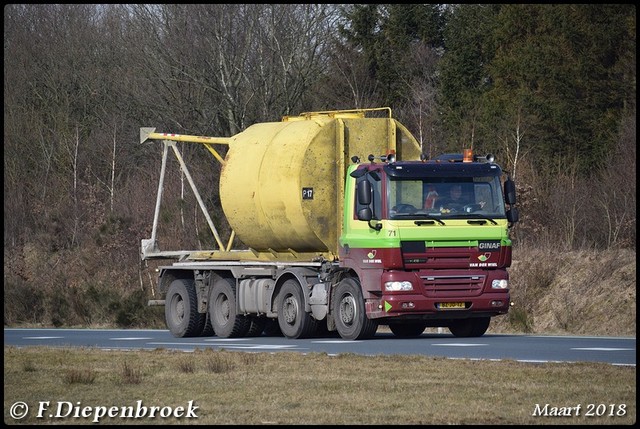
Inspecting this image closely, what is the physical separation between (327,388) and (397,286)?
27.4ft

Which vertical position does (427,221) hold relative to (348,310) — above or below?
above

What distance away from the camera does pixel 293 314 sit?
2666 centimetres

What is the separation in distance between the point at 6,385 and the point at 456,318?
32.8 ft

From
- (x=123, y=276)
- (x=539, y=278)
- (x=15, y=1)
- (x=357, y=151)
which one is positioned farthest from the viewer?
(x=15, y=1)

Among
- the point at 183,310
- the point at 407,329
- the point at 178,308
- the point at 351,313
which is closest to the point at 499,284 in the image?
the point at 351,313

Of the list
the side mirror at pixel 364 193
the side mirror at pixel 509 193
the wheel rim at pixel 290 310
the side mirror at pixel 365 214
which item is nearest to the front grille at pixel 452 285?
the side mirror at pixel 365 214

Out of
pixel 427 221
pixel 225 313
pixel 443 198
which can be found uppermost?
pixel 443 198

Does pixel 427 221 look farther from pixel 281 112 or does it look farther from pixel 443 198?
pixel 281 112

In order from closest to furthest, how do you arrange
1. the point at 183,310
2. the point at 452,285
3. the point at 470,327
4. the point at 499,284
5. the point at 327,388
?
the point at 327,388 → the point at 452,285 → the point at 499,284 → the point at 470,327 → the point at 183,310

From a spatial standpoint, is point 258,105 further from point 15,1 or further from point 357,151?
point 357,151

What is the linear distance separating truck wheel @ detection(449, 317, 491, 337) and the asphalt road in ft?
0.60

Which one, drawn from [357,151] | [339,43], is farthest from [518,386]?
[339,43]

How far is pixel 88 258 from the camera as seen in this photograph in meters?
46.1

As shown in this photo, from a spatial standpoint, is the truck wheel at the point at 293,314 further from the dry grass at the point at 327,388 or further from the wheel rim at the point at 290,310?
the dry grass at the point at 327,388
